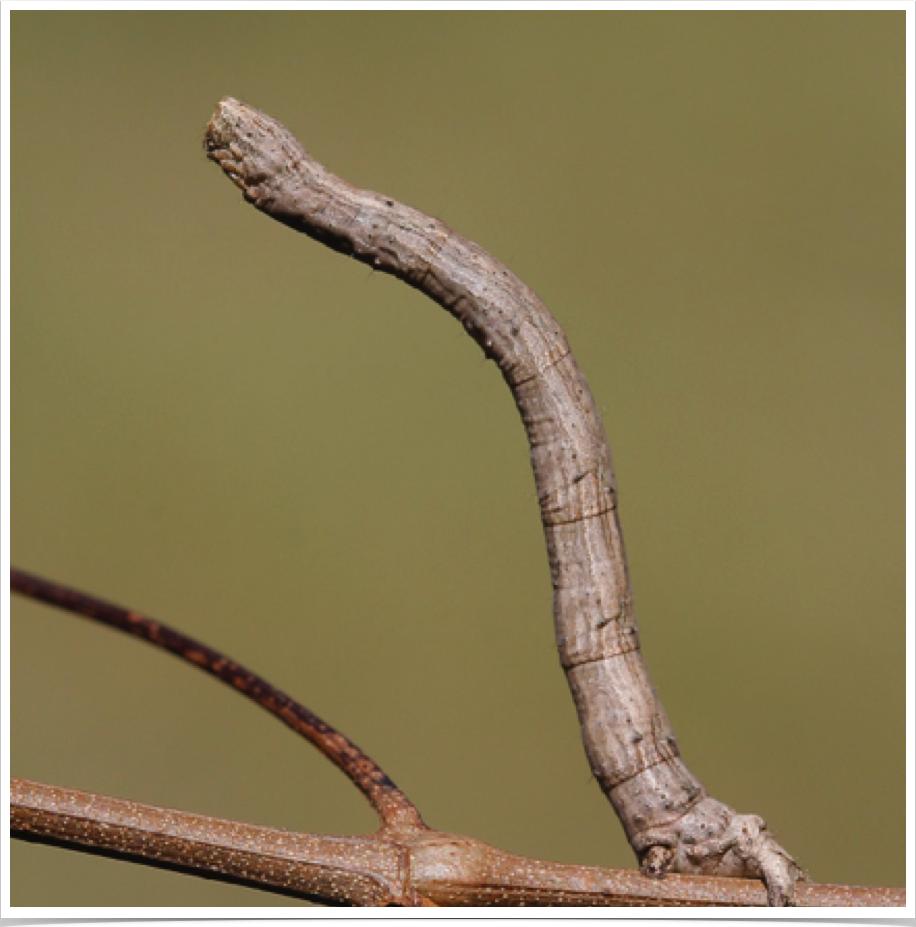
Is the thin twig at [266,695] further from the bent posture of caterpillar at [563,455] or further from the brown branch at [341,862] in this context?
the bent posture of caterpillar at [563,455]

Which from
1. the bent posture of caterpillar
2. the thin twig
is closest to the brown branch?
the thin twig

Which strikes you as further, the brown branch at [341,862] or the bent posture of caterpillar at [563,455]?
the bent posture of caterpillar at [563,455]

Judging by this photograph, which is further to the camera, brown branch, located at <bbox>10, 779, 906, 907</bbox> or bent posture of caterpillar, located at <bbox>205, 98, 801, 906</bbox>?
bent posture of caterpillar, located at <bbox>205, 98, 801, 906</bbox>

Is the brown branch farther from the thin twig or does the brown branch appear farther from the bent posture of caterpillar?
the bent posture of caterpillar

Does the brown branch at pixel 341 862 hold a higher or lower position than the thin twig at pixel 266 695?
lower

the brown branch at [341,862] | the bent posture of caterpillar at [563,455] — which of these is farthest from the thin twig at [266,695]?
the bent posture of caterpillar at [563,455]

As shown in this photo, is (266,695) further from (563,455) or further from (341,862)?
(563,455)
